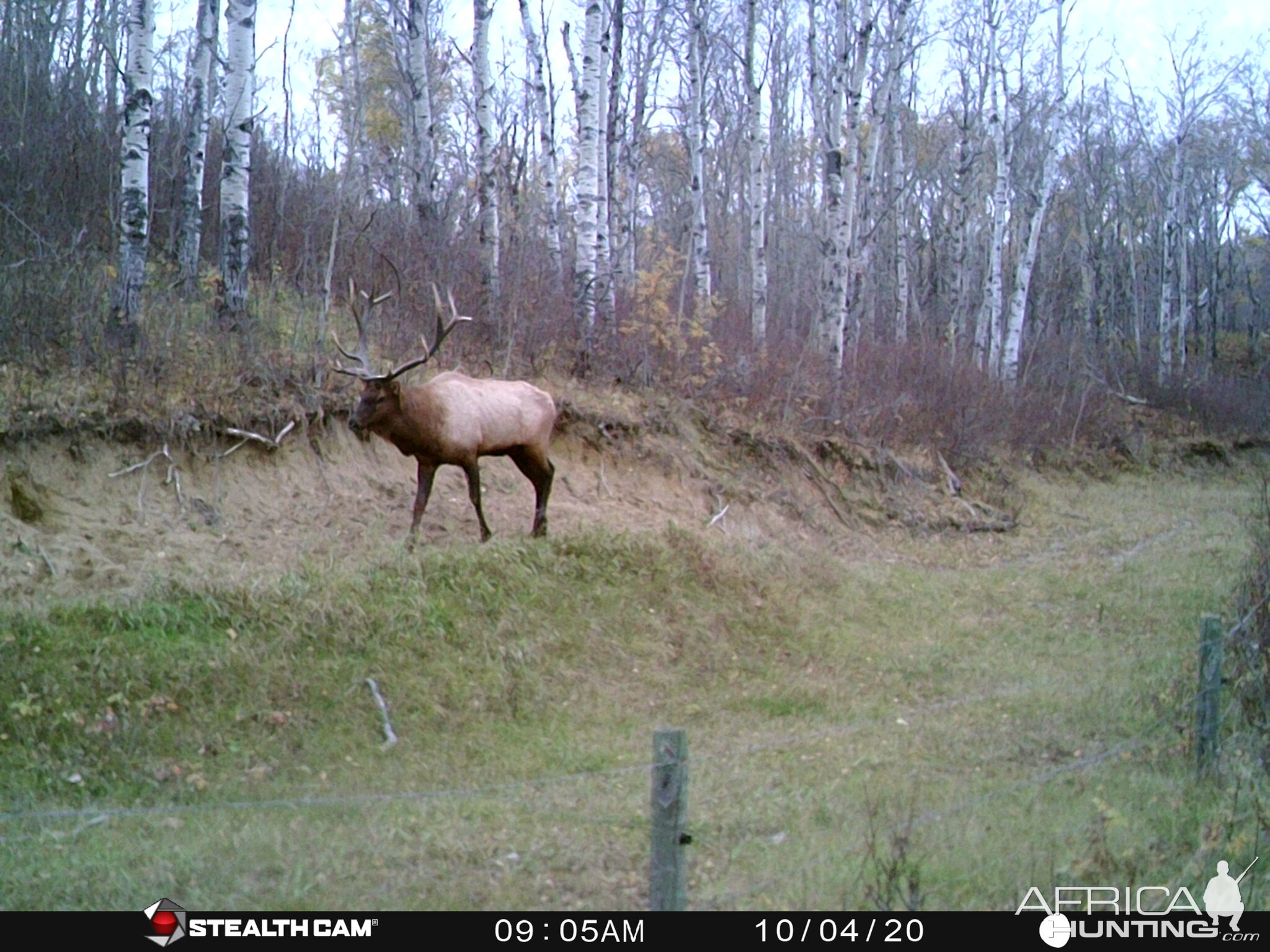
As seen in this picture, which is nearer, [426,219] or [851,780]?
[851,780]

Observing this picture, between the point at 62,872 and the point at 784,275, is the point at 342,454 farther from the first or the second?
the point at 784,275

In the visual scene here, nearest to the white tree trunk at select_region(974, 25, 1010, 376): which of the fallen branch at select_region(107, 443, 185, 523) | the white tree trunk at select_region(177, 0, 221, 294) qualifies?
the white tree trunk at select_region(177, 0, 221, 294)

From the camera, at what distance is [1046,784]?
6.98m

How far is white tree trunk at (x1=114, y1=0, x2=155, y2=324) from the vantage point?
40.8 feet

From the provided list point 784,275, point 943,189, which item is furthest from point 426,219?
point 943,189

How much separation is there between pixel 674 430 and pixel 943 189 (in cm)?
2818

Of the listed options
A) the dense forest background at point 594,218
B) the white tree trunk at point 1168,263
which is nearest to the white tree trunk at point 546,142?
the dense forest background at point 594,218

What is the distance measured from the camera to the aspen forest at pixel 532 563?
5891 millimetres

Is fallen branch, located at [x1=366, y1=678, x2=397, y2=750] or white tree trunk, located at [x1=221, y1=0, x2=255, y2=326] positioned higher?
white tree trunk, located at [x1=221, y1=0, x2=255, y2=326]

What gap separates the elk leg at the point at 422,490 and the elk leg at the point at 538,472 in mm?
1038

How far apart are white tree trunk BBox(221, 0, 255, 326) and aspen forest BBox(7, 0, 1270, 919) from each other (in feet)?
0.16
